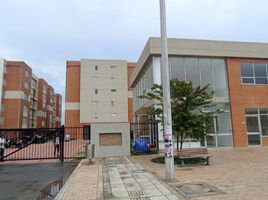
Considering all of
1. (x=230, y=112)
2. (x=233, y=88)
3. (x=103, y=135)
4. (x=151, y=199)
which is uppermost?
(x=233, y=88)

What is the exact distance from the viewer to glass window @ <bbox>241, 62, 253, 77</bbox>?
22.6 m

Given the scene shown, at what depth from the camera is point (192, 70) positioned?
71.5 feet

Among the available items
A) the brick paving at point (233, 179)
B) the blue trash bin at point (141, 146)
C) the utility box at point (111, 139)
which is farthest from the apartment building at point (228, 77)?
the brick paving at point (233, 179)

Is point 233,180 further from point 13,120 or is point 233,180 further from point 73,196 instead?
point 13,120

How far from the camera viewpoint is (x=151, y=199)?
710cm

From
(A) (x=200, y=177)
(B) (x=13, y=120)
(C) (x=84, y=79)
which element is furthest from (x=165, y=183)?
(B) (x=13, y=120)

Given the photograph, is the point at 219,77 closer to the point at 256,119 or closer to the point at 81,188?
the point at 256,119

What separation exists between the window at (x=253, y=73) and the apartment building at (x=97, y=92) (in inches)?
1434

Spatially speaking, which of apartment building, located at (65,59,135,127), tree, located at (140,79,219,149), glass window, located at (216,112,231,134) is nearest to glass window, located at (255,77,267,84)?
glass window, located at (216,112,231,134)

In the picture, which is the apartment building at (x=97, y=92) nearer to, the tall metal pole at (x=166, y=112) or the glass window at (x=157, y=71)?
the glass window at (x=157, y=71)

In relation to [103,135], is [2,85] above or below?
above

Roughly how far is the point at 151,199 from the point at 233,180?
11.4 feet

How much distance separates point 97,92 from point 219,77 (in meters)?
37.2

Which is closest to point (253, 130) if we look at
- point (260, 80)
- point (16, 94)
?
point (260, 80)
